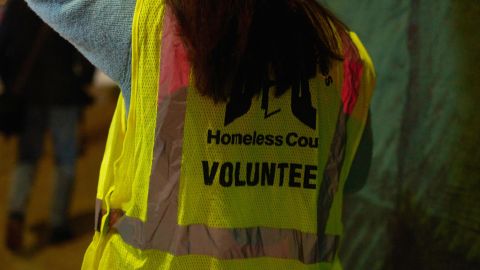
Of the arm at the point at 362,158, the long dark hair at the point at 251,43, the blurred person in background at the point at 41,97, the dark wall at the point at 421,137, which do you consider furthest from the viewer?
the blurred person in background at the point at 41,97

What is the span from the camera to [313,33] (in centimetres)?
85

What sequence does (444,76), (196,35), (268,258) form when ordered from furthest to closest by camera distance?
(444,76) < (268,258) < (196,35)

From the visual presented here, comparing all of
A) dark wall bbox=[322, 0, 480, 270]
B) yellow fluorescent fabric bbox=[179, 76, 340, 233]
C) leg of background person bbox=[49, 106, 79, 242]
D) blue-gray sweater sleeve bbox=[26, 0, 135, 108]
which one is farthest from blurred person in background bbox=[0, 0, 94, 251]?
yellow fluorescent fabric bbox=[179, 76, 340, 233]

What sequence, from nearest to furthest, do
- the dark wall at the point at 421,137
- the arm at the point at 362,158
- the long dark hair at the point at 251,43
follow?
the long dark hair at the point at 251,43 → the arm at the point at 362,158 → the dark wall at the point at 421,137

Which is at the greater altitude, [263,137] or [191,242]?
[263,137]

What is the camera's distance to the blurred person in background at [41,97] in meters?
2.12

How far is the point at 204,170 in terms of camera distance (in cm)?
84

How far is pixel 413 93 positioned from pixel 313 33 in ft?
1.71

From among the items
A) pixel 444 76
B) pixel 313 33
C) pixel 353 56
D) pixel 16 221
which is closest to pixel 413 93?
pixel 444 76

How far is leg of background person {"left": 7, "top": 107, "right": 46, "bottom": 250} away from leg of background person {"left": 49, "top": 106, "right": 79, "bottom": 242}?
0.23ft

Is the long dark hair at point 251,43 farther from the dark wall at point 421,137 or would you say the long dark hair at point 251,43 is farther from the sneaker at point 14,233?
the sneaker at point 14,233

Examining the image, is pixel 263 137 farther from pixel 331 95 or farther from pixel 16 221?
pixel 16 221

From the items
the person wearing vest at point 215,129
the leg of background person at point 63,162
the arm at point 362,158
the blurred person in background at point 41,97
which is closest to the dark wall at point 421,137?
the arm at point 362,158

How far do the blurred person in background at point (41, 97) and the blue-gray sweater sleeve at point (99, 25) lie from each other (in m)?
1.37
